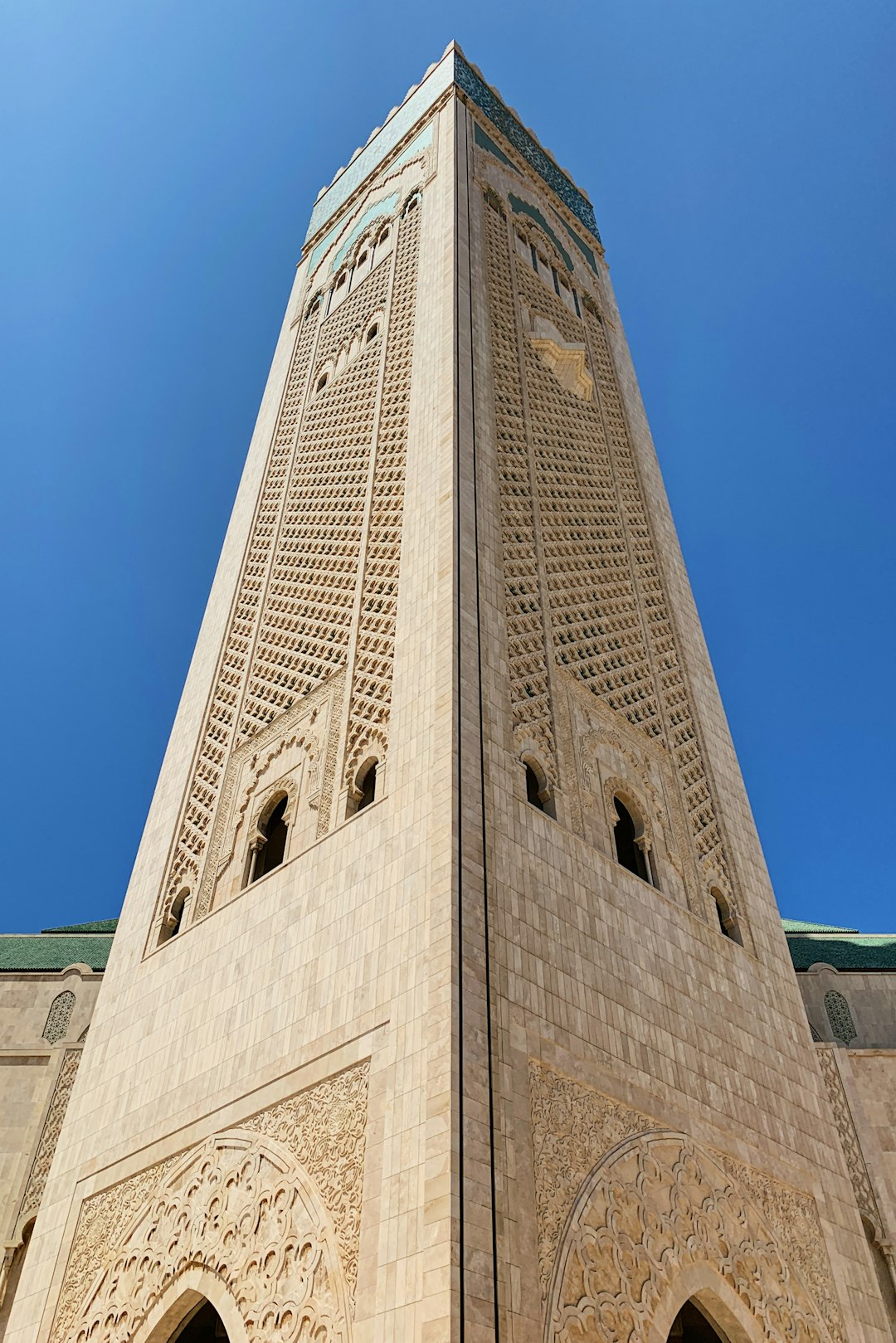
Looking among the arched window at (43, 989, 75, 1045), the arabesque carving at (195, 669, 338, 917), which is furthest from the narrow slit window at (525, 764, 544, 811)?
the arched window at (43, 989, 75, 1045)

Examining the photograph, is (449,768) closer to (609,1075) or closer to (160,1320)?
(609,1075)

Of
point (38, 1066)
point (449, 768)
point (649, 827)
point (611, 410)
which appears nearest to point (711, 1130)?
point (649, 827)

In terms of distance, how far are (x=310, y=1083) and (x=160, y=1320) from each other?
1.21 meters

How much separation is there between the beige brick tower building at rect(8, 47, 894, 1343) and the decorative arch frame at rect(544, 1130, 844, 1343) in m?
0.02

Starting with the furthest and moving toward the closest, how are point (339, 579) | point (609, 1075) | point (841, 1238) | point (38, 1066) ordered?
point (38, 1066) → point (339, 579) → point (841, 1238) → point (609, 1075)

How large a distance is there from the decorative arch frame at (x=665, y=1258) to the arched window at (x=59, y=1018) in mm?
5320

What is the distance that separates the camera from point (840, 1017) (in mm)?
8477

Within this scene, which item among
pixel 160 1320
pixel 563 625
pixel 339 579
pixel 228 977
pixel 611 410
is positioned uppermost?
pixel 611 410

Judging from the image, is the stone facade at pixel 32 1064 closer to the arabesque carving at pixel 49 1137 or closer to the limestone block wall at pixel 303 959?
the arabesque carving at pixel 49 1137

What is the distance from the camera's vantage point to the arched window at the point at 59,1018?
8453 mm

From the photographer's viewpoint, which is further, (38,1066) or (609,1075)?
(38,1066)

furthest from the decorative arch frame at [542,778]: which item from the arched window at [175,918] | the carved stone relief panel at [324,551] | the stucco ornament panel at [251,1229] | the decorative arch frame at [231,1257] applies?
the arched window at [175,918]

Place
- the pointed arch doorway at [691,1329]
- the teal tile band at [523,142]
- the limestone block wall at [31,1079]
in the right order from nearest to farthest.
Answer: the pointed arch doorway at [691,1329] < the limestone block wall at [31,1079] < the teal tile band at [523,142]

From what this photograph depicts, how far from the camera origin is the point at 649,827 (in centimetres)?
647
